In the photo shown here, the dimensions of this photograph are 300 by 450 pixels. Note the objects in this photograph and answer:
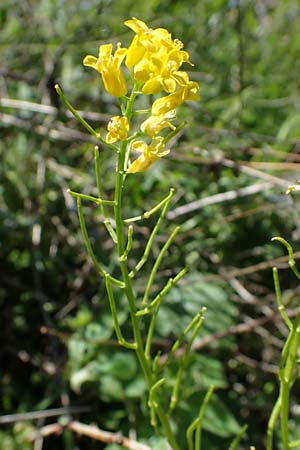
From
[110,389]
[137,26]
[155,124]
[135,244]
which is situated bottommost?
[110,389]

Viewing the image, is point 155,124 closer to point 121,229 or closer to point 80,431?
point 121,229

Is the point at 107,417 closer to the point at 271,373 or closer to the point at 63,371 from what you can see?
the point at 63,371

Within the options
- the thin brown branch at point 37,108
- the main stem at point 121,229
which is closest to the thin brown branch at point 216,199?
the thin brown branch at point 37,108

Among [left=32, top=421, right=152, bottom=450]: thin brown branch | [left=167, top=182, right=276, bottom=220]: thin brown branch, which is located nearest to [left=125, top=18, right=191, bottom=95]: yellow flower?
[left=32, top=421, right=152, bottom=450]: thin brown branch

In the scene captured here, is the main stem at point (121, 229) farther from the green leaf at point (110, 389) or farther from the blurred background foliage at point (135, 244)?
the green leaf at point (110, 389)

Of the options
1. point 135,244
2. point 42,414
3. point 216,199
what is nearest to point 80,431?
point 42,414

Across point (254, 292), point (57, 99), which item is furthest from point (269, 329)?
point (57, 99)
